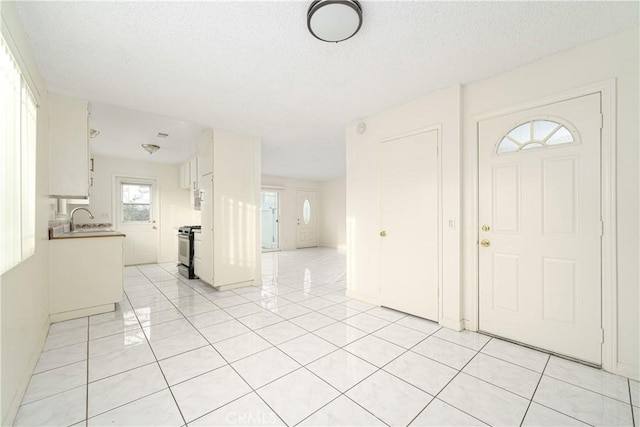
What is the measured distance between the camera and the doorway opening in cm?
915

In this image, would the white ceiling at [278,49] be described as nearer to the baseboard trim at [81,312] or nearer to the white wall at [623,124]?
the white wall at [623,124]

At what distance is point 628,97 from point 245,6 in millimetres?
2768

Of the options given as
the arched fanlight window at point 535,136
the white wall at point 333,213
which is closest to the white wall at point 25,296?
the arched fanlight window at point 535,136

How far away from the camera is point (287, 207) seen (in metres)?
9.28

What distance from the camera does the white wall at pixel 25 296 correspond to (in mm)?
1518

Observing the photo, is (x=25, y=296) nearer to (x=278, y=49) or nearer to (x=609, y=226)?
(x=278, y=49)

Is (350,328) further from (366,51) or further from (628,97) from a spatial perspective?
(628,97)

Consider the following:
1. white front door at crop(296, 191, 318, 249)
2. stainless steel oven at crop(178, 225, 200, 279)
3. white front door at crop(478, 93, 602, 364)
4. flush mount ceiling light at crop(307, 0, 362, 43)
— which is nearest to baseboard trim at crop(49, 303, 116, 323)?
stainless steel oven at crop(178, 225, 200, 279)

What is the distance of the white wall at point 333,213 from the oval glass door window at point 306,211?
1.68ft

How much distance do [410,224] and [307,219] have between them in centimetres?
692

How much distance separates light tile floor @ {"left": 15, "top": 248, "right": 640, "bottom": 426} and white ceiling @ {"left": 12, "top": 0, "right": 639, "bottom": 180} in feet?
8.25

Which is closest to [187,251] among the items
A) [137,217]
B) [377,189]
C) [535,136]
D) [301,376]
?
[137,217]

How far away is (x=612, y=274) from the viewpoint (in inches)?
78.7

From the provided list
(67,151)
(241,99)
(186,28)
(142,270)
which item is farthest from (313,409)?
(142,270)
